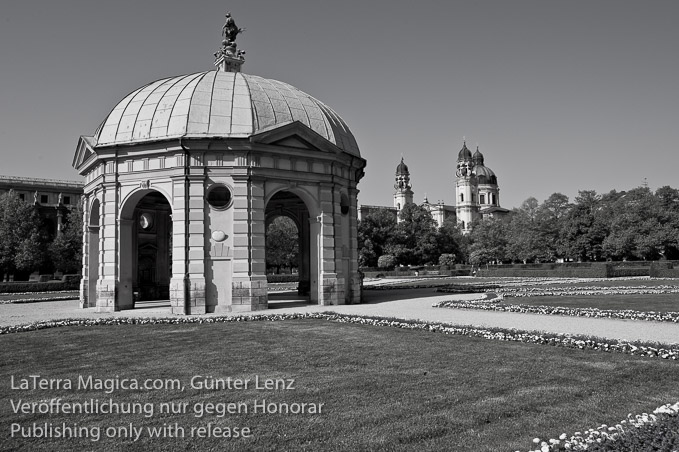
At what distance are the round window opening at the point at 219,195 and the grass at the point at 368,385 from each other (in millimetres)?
9684

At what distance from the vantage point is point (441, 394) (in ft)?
32.2

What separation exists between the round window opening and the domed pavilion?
0.05 m

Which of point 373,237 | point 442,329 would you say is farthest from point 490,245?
point 442,329

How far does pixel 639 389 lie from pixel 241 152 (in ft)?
64.9

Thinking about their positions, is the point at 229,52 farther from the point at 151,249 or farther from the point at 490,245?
the point at 490,245

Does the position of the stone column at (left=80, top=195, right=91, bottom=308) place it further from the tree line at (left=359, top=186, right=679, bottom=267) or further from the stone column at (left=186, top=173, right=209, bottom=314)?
the tree line at (left=359, top=186, right=679, bottom=267)

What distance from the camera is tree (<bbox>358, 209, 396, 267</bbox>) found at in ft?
299

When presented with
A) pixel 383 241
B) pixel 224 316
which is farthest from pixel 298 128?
pixel 383 241

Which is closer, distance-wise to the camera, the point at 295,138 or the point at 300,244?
the point at 295,138

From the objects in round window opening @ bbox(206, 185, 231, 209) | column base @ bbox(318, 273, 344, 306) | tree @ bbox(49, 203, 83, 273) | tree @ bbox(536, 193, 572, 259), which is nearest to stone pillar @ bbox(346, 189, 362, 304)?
column base @ bbox(318, 273, 344, 306)

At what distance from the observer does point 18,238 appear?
69938 millimetres

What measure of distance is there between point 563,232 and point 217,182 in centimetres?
7129

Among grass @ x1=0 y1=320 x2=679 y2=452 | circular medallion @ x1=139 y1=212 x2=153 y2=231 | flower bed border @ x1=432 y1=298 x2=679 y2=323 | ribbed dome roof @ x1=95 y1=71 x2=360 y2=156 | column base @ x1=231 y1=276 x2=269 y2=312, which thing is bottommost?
grass @ x1=0 y1=320 x2=679 y2=452

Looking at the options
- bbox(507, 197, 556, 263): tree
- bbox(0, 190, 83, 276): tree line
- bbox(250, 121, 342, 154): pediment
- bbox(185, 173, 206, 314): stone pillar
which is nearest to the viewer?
bbox(185, 173, 206, 314): stone pillar
